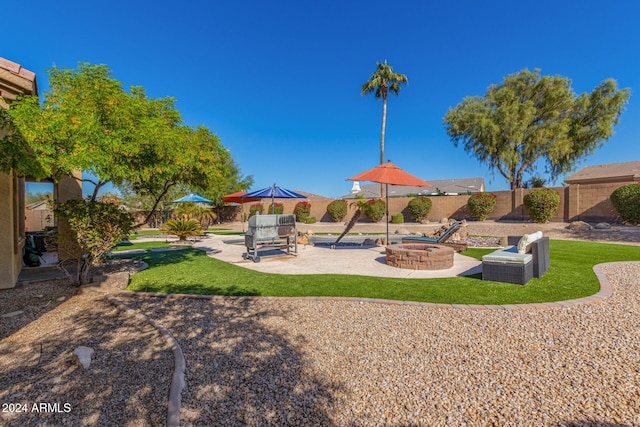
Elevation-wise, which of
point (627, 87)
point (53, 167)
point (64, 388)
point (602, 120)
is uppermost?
point (627, 87)

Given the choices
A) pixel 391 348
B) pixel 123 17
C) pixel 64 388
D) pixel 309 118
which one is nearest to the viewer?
pixel 64 388

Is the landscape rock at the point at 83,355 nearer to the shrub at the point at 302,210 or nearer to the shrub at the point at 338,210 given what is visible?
the shrub at the point at 338,210

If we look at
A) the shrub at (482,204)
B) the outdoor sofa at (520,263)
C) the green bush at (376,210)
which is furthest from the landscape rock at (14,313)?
the shrub at (482,204)

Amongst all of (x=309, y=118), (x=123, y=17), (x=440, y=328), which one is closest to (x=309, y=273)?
(x=440, y=328)

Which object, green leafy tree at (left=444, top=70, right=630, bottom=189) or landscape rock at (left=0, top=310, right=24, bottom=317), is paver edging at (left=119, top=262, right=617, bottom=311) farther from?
green leafy tree at (left=444, top=70, right=630, bottom=189)

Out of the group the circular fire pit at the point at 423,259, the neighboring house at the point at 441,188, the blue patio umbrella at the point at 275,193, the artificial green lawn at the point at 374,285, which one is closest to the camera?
the artificial green lawn at the point at 374,285

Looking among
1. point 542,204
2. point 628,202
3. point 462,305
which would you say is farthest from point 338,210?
point 462,305

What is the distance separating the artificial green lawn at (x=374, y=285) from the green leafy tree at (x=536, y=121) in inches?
759

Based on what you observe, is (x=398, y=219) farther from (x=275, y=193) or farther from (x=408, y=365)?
(x=408, y=365)

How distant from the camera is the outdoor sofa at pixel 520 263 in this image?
18.3ft

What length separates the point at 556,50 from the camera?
65.5ft

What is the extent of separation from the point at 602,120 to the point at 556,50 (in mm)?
8326

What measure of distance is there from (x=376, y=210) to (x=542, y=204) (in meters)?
10.2

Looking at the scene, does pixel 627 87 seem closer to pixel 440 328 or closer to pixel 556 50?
pixel 556 50
